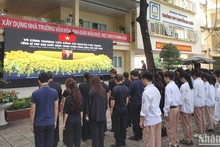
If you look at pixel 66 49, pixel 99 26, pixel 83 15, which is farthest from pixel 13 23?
pixel 99 26

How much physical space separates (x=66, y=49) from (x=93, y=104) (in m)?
8.67

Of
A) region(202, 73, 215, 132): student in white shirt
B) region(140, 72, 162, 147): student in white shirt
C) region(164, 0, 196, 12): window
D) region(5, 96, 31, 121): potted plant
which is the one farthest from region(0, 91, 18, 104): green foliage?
region(164, 0, 196, 12): window

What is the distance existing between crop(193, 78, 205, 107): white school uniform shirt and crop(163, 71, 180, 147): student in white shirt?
113cm

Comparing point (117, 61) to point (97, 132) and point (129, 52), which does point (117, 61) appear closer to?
point (129, 52)

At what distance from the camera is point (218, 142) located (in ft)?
17.9

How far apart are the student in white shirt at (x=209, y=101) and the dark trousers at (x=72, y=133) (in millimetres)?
3799

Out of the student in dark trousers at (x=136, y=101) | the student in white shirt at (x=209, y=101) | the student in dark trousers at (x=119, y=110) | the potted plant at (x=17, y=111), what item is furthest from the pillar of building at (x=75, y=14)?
the student in dark trousers at (x=119, y=110)

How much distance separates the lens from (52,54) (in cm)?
1213

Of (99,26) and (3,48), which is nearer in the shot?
(3,48)

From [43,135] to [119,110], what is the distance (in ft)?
6.45

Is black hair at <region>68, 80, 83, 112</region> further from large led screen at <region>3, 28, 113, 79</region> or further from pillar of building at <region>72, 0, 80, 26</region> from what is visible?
pillar of building at <region>72, 0, 80, 26</region>

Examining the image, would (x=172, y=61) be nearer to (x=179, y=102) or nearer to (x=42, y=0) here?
(x=42, y=0)

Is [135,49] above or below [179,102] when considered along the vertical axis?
above

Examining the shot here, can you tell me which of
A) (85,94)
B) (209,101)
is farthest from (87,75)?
(209,101)
